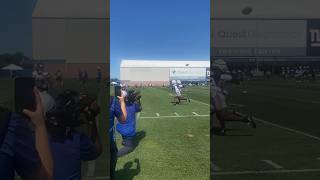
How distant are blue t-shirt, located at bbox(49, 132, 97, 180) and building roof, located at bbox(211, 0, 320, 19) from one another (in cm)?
83

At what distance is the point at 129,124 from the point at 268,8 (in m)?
0.87

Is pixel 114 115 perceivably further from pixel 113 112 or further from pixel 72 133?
pixel 72 133

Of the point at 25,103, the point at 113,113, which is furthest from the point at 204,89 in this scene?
the point at 25,103

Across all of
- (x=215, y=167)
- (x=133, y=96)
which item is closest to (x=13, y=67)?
(x=133, y=96)

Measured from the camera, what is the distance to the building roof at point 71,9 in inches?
58.0

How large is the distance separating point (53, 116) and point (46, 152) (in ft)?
0.61

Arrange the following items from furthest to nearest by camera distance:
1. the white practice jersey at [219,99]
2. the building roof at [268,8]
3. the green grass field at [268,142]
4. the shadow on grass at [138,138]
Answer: the green grass field at [268,142] → the white practice jersey at [219,99] → the shadow on grass at [138,138] → the building roof at [268,8]

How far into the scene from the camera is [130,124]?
2.38 meters

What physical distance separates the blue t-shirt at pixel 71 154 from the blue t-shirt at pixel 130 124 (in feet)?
2.12

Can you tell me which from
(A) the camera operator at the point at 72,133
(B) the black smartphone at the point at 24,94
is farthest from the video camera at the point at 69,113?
(B) the black smartphone at the point at 24,94

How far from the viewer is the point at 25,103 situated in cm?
127

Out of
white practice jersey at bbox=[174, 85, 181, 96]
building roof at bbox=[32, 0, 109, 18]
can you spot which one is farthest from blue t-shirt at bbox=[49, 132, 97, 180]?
white practice jersey at bbox=[174, 85, 181, 96]

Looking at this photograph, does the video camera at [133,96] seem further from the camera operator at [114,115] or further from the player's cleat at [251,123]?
the player's cleat at [251,123]

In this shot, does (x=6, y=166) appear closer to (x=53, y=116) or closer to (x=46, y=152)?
(x=46, y=152)
